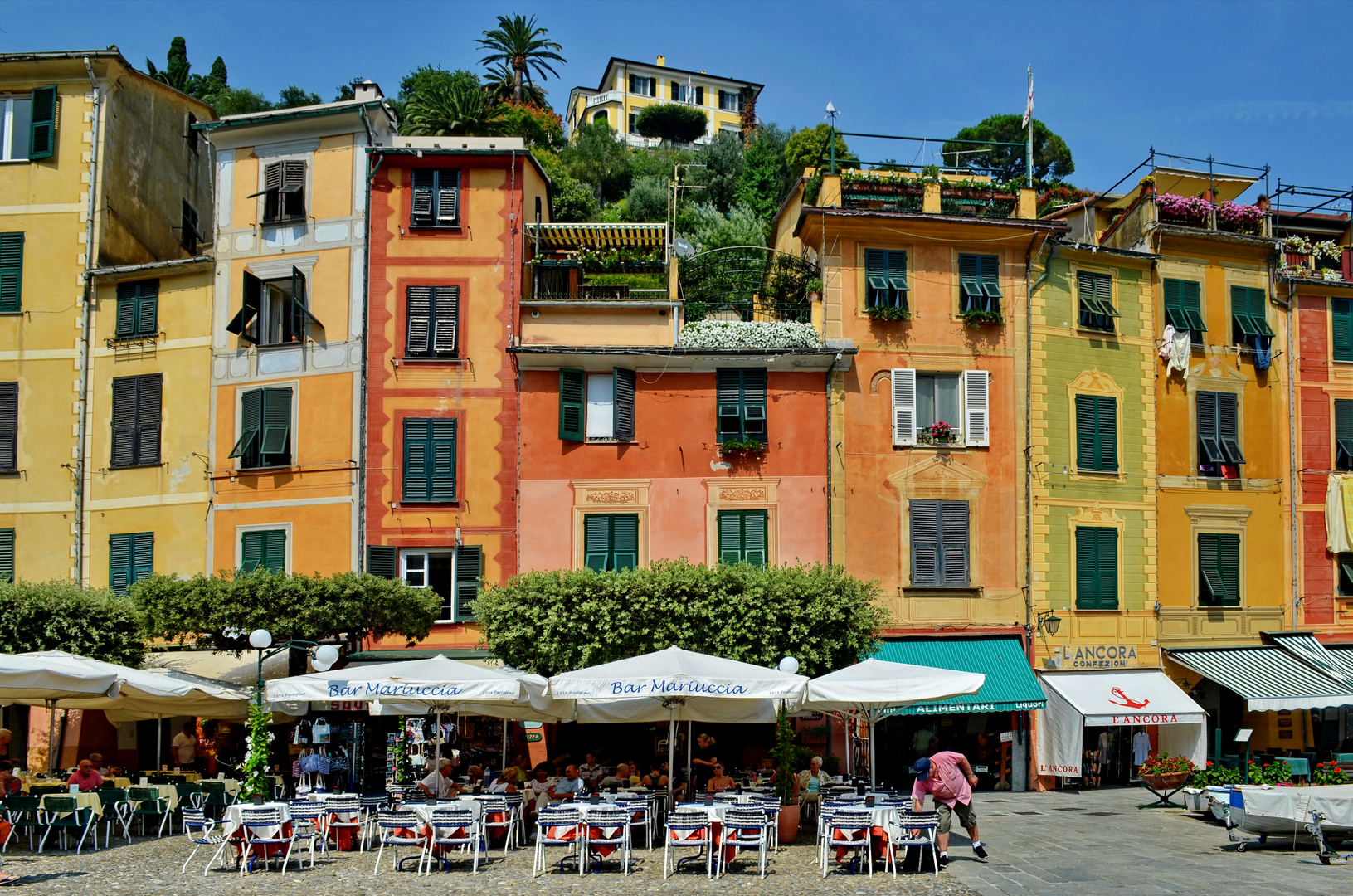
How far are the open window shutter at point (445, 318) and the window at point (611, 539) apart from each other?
15.2ft

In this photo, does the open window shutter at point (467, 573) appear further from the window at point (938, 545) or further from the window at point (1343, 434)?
the window at point (1343, 434)

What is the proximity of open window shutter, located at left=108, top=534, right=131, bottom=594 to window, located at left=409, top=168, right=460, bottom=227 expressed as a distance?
9.03 meters

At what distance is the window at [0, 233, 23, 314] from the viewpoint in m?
28.8

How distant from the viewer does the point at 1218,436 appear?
30172 millimetres

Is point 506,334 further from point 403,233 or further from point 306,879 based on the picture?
point 306,879

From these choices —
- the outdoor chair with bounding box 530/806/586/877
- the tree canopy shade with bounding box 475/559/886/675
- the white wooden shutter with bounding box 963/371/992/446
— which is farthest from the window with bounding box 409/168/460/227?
the outdoor chair with bounding box 530/806/586/877

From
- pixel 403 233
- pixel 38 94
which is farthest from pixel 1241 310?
pixel 38 94

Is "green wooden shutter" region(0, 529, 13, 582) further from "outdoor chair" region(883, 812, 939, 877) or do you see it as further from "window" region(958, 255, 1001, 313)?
"window" region(958, 255, 1001, 313)

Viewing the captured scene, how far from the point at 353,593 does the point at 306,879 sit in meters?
8.30

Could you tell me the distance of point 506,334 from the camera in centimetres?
2786

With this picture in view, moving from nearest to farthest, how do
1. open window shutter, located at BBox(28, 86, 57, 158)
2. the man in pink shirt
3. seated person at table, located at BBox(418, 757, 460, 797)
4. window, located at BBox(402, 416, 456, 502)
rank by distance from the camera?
1. the man in pink shirt
2. seated person at table, located at BBox(418, 757, 460, 797)
3. window, located at BBox(402, 416, 456, 502)
4. open window shutter, located at BBox(28, 86, 57, 158)

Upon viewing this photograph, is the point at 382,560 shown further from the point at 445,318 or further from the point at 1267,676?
the point at 1267,676

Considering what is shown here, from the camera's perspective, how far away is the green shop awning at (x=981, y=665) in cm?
2622

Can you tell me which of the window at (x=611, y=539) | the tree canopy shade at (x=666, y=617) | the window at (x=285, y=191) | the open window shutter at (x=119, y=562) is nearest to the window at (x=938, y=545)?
the tree canopy shade at (x=666, y=617)
